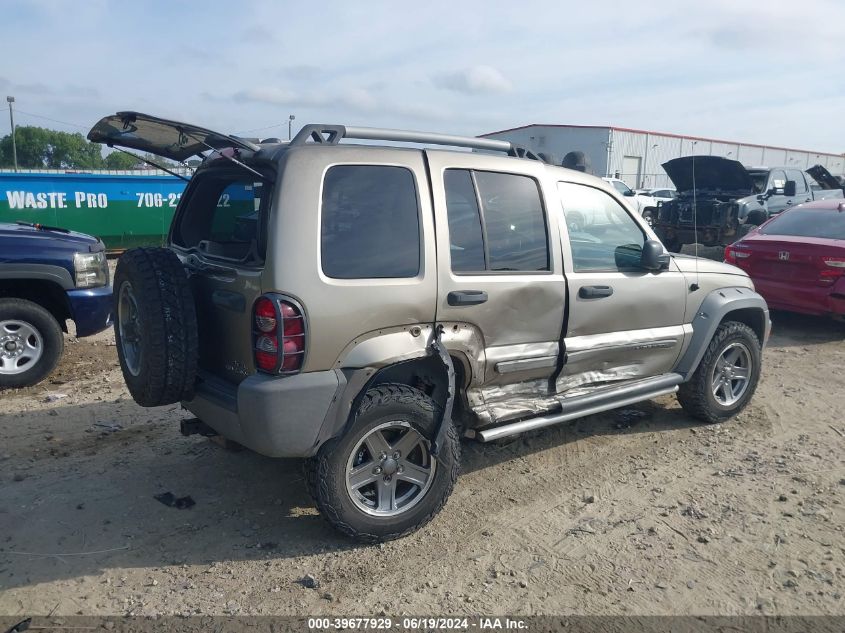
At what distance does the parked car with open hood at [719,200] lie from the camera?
12.9 m

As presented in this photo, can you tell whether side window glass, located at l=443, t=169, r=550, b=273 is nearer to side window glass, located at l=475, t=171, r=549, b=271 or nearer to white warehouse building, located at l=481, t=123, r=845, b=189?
side window glass, located at l=475, t=171, r=549, b=271

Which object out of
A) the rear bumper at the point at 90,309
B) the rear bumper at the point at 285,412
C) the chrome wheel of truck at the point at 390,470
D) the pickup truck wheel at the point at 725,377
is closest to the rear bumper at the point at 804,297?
the pickup truck wheel at the point at 725,377

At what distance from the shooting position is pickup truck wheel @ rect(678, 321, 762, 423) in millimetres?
5125

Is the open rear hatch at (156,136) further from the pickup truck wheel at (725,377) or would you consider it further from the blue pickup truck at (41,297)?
the pickup truck wheel at (725,377)

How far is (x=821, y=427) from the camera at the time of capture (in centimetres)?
530

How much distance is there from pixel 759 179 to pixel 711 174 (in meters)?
1.28

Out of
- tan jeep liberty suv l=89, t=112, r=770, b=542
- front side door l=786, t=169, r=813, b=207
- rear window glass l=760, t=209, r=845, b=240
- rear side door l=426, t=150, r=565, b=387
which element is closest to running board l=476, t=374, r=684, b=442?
tan jeep liberty suv l=89, t=112, r=770, b=542

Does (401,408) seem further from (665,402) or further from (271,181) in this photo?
(665,402)

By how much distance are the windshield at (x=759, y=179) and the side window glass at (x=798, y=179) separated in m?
1.15

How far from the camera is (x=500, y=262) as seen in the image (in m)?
3.88

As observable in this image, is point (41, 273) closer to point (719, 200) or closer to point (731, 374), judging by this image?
point (731, 374)

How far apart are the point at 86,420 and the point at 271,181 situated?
3.05 metres

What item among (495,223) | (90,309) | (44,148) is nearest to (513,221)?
(495,223)

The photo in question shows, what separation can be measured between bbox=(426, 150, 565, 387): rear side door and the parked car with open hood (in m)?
9.51
